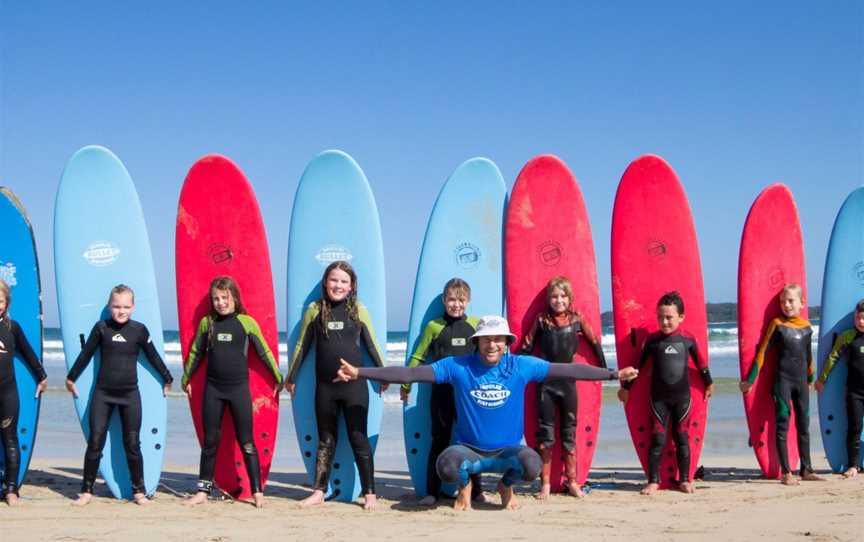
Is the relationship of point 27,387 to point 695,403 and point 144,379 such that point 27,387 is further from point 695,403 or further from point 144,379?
point 695,403

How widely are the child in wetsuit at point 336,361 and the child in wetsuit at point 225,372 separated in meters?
0.26

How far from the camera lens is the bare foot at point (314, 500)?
410 centimetres

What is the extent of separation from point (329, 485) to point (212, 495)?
0.67m

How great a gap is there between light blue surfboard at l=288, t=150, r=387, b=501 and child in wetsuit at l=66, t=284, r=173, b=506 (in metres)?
0.87

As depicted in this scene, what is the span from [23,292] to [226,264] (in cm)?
119

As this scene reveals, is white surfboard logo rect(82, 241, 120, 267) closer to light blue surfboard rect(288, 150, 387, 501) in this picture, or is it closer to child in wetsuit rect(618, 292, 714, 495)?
light blue surfboard rect(288, 150, 387, 501)

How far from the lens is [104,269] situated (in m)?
4.63

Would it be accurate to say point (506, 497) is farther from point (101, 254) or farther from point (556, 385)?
point (101, 254)

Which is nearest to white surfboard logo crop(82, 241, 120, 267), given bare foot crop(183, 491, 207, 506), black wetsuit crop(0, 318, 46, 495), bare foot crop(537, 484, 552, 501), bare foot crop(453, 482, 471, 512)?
black wetsuit crop(0, 318, 46, 495)

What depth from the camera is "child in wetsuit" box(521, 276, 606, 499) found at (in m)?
4.30

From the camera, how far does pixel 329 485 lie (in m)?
4.41

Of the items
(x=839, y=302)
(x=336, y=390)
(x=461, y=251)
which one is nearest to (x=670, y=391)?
(x=461, y=251)

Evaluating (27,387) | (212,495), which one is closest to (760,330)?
(212,495)

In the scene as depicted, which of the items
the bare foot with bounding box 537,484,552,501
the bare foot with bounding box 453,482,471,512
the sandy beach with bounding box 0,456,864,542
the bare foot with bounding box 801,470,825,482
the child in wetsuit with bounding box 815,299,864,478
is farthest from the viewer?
the child in wetsuit with bounding box 815,299,864,478
